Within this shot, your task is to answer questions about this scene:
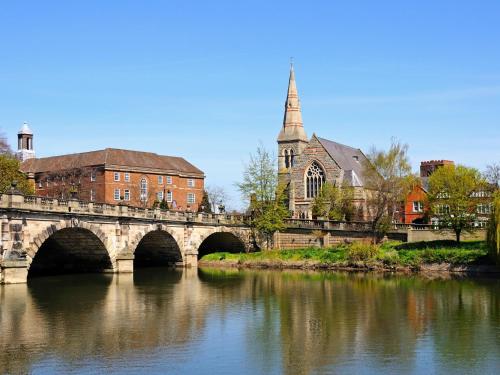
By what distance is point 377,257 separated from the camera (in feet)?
202

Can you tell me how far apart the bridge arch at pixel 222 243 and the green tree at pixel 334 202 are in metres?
14.1

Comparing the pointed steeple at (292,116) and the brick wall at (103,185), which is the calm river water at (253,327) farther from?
the pointed steeple at (292,116)

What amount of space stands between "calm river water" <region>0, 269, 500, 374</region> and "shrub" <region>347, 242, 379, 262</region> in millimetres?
11379

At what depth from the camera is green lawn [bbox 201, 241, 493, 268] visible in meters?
58.7

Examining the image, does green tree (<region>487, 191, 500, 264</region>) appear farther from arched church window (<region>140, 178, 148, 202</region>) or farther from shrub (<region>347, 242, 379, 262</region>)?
arched church window (<region>140, 178, 148, 202</region>)

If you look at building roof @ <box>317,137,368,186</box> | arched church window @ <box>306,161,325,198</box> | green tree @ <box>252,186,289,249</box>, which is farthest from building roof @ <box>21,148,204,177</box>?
green tree @ <box>252,186,289,249</box>

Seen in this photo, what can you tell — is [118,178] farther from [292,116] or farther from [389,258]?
[389,258]

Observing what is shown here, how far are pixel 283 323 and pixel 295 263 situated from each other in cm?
3480

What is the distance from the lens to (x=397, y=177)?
7419 cm

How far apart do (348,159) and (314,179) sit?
7494 millimetres

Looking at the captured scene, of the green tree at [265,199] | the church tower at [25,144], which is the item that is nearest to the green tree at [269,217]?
the green tree at [265,199]

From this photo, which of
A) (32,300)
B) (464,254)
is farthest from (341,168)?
(32,300)

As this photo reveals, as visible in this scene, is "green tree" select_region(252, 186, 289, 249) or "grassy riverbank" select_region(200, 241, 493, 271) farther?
"green tree" select_region(252, 186, 289, 249)

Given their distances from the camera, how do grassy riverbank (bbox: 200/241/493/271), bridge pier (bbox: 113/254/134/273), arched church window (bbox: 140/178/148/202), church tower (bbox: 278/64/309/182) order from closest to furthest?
bridge pier (bbox: 113/254/134/273) < grassy riverbank (bbox: 200/241/493/271) < arched church window (bbox: 140/178/148/202) < church tower (bbox: 278/64/309/182)
